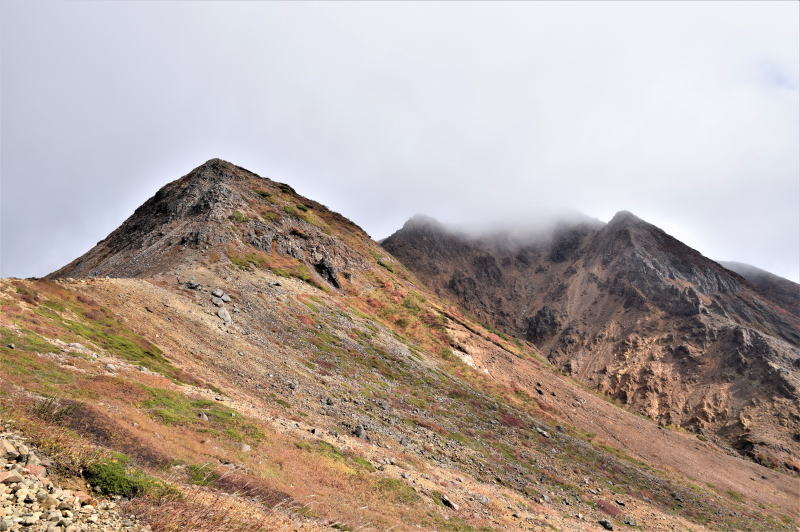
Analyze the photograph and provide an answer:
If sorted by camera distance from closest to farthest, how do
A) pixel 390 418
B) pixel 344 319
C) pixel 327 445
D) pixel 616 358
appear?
pixel 327 445 < pixel 390 418 < pixel 344 319 < pixel 616 358

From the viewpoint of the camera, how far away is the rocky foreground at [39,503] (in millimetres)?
7137

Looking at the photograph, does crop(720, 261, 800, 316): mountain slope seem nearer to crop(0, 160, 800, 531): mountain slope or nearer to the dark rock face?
the dark rock face

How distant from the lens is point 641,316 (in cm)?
12000

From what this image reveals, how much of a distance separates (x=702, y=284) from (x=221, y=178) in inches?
5878

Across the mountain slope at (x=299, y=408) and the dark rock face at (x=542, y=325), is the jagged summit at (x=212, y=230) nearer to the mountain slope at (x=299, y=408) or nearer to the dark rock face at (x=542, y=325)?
the mountain slope at (x=299, y=408)

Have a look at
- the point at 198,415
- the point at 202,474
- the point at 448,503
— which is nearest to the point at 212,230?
the point at 198,415

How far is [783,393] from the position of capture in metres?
81.0

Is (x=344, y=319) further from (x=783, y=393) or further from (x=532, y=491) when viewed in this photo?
(x=783, y=393)

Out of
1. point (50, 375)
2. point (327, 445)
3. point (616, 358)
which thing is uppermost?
point (616, 358)

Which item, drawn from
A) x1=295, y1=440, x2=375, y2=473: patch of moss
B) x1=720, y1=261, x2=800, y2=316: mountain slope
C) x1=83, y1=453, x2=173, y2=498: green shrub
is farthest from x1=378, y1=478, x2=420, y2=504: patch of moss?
x1=720, y1=261, x2=800, y2=316: mountain slope

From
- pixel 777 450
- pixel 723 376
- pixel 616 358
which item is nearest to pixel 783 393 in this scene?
pixel 723 376

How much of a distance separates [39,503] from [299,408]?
2303 cm

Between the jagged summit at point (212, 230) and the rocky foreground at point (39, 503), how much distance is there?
4671cm

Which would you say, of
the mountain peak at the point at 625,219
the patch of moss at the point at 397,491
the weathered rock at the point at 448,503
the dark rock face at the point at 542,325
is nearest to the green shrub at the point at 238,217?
the patch of moss at the point at 397,491
